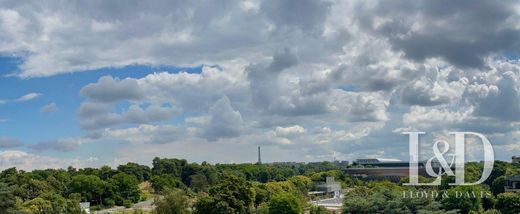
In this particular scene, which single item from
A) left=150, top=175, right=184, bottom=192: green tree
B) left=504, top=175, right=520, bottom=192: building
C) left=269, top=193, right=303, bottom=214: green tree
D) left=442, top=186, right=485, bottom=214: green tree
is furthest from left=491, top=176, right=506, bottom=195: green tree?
left=150, top=175, right=184, bottom=192: green tree

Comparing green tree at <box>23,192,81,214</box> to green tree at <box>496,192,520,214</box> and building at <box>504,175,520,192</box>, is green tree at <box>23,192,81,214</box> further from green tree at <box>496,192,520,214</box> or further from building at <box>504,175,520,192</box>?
building at <box>504,175,520,192</box>

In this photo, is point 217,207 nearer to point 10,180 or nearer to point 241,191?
point 241,191

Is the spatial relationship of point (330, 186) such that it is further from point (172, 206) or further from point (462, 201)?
point (172, 206)

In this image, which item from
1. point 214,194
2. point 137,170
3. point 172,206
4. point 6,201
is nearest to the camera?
point 6,201

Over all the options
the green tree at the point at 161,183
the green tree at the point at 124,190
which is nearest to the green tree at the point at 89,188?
the green tree at the point at 124,190

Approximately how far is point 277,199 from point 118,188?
113ft

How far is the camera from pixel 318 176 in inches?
3797

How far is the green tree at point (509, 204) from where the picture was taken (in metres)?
44.8

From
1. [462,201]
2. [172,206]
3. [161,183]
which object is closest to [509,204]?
[462,201]

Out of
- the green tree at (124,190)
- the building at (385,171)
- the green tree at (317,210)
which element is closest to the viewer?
the green tree at (317,210)

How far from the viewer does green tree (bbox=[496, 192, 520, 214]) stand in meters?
44.8

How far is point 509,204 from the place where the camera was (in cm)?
4525

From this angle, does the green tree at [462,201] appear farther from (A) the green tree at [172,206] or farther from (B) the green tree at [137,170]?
(B) the green tree at [137,170]

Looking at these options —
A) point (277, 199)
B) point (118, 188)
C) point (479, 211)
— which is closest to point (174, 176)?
point (118, 188)
